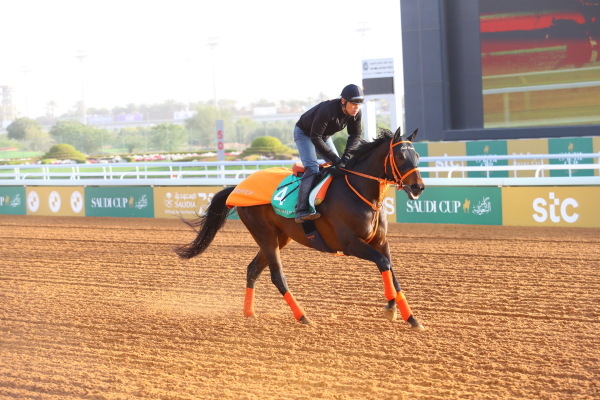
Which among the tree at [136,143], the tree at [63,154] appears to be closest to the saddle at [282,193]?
the tree at [63,154]

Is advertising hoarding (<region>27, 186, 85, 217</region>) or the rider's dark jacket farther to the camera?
advertising hoarding (<region>27, 186, 85, 217</region>)

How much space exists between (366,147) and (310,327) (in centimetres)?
167

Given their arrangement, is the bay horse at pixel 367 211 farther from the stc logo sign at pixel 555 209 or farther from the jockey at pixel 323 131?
the stc logo sign at pixel 555 209

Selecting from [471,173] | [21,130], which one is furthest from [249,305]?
[21,130]

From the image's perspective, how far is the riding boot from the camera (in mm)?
6723

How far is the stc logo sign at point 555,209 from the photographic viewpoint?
1304 centimetres

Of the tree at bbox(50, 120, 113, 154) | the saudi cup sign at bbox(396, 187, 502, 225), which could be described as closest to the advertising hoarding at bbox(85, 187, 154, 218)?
the saudi cup sign at bbox(396, 187, 502, 225)

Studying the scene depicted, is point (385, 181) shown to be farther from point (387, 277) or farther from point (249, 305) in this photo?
point (249, 305)

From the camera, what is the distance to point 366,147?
6.69 meters

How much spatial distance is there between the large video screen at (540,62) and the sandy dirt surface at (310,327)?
8.38 meters

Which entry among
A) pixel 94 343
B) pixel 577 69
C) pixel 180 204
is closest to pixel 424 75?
pixel 577 69

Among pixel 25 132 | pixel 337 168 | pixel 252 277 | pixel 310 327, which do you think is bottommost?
pixel 310 327

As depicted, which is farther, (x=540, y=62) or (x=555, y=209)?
(x=540, y=62)

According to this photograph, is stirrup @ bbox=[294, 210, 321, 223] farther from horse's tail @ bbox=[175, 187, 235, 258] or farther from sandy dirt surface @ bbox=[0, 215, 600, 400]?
horse's tail @ bbox=[175, 187, 235, 258]
